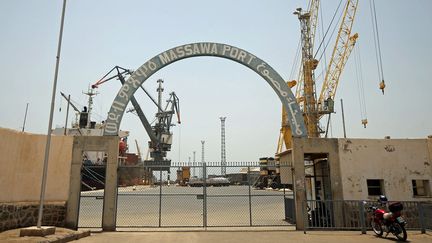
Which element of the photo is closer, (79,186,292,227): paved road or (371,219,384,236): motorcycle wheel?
(371,219,384,236): motorcycle wheel

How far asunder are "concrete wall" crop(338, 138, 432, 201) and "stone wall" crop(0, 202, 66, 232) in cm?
1097

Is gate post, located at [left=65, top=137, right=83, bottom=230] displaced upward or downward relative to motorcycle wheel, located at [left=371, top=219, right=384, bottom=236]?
upward

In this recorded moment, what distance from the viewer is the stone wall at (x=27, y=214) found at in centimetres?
1039

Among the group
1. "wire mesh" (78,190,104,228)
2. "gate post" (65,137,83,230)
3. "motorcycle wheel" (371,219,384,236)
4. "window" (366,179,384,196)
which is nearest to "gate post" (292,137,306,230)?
"motorcycle wheel" (371,219,384,236)

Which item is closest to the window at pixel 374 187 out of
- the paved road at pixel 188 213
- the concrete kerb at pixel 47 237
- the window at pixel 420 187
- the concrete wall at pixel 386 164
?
the concrete wall at pixel 386 164

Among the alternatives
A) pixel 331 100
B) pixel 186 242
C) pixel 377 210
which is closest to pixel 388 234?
pixel 377 210

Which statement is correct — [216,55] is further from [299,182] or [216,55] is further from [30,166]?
[30,166]

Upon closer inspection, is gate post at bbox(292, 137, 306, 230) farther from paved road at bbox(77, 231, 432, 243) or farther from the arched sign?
the arched sign

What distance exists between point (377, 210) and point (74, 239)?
9.87 meters

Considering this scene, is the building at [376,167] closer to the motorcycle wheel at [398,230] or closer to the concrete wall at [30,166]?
the motorcycle wheel at [398,230]

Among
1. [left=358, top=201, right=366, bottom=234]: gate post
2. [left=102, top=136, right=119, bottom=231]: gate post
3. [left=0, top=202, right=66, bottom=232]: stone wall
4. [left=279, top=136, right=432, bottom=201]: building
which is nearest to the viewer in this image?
[left=0, top=202, right=66, bottom=232]: stone wall

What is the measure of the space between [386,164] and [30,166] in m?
13.6

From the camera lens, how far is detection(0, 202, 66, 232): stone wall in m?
10.4

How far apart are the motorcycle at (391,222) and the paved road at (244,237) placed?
0.81 feet
